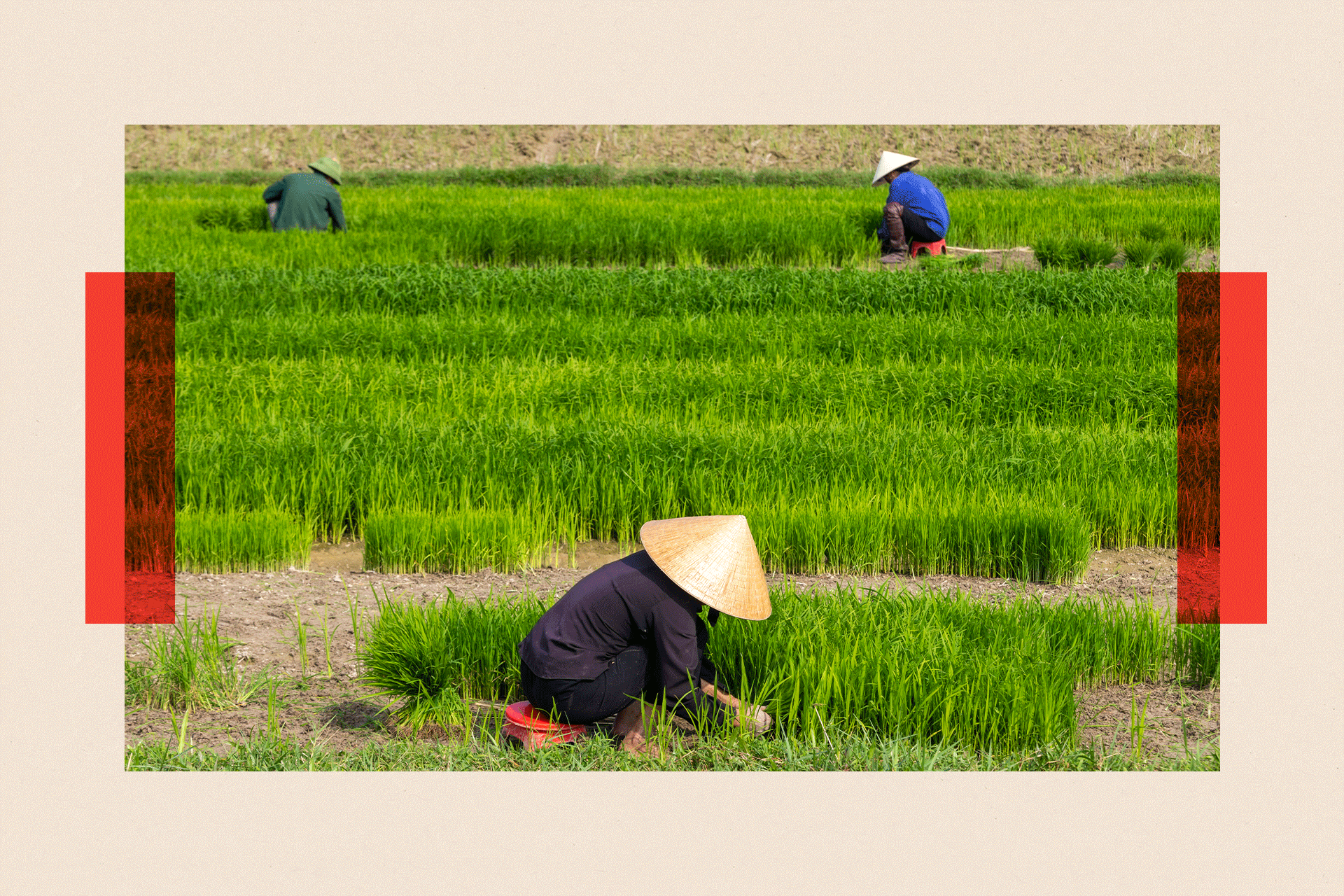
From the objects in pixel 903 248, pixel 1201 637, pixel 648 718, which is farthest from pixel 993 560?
pixel 903 248

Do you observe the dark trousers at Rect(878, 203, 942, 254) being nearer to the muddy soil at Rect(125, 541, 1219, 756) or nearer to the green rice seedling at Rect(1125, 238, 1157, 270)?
the green rice seedling at Rect(1125, 238, 1157, 270)

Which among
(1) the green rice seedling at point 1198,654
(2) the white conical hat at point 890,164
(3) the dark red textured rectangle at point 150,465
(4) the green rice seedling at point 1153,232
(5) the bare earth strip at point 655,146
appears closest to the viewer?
(1) the green rice seedling at point 1198,654

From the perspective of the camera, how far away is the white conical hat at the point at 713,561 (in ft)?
10.8

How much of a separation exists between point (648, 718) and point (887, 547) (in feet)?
6.94

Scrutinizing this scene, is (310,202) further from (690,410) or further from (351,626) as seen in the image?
(351,626)

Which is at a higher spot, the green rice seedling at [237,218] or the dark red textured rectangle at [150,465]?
the green rice seedling at [237,218]

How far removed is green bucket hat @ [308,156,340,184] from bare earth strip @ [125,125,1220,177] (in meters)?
10.2

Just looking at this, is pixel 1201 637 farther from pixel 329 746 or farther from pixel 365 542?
pixel 365 542

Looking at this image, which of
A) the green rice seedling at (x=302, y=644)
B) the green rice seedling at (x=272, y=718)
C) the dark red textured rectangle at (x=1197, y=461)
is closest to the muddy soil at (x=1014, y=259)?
the dark red textured rectangle at (x=1197, y=461)

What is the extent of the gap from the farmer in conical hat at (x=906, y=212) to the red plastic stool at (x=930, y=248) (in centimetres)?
4

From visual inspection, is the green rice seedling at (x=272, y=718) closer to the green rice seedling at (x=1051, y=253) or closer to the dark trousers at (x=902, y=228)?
the dark trousers at (x=902, y=228)

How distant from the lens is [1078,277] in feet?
34.1

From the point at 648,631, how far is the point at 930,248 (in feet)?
29.3

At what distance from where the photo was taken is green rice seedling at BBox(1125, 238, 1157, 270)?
1146cm
